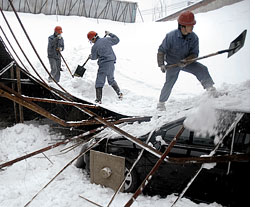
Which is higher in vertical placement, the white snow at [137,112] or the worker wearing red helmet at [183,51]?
the worker wearing red helmet at [183,51]

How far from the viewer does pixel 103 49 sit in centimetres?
441

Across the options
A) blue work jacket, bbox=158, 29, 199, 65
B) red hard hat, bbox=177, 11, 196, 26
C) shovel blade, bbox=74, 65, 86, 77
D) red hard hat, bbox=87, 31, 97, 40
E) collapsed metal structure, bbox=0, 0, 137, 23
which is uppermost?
collapsed metal structure, bbox=0, 0, 137, 23

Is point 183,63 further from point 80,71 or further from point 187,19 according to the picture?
point 80,71

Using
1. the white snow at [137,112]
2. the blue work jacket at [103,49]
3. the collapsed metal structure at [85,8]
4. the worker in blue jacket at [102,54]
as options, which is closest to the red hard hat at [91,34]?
the worker in blue jacket at [102,54]

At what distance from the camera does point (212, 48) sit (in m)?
3.03

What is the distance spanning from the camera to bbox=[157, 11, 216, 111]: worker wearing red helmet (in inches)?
116

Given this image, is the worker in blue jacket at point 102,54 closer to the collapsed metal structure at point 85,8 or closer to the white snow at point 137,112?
the white snow at point 137,112

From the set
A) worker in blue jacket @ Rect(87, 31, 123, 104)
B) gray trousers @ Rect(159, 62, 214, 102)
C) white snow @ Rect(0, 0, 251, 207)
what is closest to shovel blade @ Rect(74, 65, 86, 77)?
white snow @ Rect(0, 0, 251, 207)

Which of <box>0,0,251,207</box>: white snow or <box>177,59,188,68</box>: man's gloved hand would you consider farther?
<box>177,59,188,68</box>: man's gloved hand

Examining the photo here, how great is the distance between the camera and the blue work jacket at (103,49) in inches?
173

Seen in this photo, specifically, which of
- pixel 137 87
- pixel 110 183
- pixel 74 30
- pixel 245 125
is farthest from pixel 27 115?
pixel 74 30

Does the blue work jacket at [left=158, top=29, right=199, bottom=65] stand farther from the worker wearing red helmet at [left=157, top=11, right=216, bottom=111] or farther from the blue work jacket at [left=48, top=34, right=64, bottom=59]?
the blue work jacket at [left=48, top=34, right=64, bottom=59]

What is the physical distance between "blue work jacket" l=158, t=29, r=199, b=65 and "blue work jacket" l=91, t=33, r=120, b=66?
153 cm

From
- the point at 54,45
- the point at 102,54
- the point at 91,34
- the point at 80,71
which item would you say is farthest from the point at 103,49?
the point at 54,45
